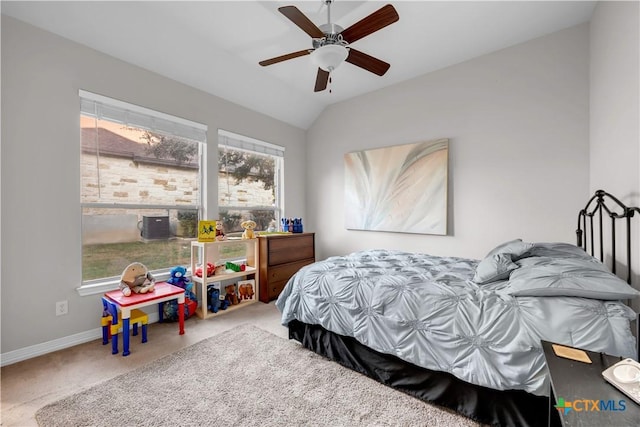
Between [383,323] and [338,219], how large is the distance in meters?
2.69

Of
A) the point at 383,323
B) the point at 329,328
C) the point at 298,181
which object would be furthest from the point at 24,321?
the point at 298,181

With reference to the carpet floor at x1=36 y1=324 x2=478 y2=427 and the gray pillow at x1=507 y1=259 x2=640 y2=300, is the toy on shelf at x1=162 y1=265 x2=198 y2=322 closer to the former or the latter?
the carpet floor at x1=36 y1=324 x2=478 y2=427

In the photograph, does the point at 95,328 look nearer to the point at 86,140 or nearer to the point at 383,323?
the point at 86,140

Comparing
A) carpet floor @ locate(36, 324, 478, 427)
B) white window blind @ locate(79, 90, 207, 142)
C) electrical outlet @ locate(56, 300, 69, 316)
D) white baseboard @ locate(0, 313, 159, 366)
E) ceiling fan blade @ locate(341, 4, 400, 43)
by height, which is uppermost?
ceiling fan blade @ locate(341, 4, 400, 43)

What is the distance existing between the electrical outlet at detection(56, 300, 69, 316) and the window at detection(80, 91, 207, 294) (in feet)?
0.63

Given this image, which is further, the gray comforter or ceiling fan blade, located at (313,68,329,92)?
ceiling fan blade, located at (313,68,329,92)

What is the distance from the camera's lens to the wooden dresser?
11.5 ft

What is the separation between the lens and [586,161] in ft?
8.57

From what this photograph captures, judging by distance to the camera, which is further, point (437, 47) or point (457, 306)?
point (437, 47)

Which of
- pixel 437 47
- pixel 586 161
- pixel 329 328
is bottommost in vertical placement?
pixel 329 328

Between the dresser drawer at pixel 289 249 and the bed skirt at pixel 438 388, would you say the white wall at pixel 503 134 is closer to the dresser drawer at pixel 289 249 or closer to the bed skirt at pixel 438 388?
the dresser drawer at pixel 289 249

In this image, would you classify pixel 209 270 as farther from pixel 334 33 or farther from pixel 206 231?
pixel 334 33

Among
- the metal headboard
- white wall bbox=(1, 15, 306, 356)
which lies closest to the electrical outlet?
white wall bbox=(1, 15, 306, 356)

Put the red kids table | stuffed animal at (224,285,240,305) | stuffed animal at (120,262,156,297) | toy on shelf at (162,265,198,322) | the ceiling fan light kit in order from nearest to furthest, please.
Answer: the ceiling fan light kit < the red kids table < stuffed animal at (120,262,156,297) < toy on shelf at (162,265,198,322) < stuffed animal at (224,285,240,305)
